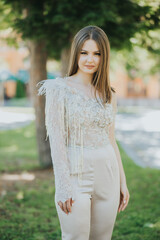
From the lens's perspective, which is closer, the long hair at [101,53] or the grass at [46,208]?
the long hair at [101,53]

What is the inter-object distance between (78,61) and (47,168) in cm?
499

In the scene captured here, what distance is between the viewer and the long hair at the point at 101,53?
7.03 feet

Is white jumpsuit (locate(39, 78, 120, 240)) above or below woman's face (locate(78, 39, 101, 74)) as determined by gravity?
below

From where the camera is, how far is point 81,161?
209 cm

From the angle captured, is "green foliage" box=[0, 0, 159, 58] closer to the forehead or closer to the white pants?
the forehead

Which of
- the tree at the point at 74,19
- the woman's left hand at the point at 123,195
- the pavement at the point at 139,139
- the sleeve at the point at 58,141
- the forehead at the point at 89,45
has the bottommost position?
the pavement at the point at 139,139

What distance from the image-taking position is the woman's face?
215 cm

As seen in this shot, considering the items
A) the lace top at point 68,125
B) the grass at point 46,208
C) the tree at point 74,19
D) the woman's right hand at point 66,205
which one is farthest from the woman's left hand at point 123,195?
the tree at point 74,19

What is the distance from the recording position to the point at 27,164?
755 centimetres

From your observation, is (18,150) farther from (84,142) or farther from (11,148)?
(84,142)

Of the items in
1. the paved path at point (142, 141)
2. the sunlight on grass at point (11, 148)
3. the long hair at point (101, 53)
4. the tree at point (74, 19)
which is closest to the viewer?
the long hair at point (101, 53)

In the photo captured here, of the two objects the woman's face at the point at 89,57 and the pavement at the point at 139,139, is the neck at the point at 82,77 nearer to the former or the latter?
the woman's face at the point at 89,57

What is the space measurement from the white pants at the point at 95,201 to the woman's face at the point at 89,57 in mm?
633

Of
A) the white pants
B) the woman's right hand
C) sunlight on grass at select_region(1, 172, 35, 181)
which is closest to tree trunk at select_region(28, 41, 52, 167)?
sunlight on grass at select_region(1, 172, 35, 181)
